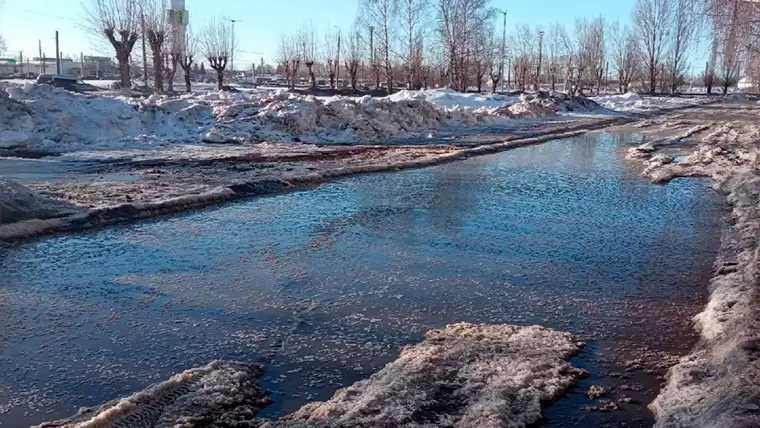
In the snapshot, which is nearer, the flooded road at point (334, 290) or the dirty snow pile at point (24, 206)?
the flooded road at point (334, 290)

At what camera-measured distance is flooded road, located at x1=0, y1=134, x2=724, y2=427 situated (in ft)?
13.3

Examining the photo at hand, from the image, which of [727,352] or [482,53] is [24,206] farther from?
[482,53]

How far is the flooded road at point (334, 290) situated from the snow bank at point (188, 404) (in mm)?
136

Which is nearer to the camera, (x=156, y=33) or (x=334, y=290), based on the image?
(x=334, y=290)

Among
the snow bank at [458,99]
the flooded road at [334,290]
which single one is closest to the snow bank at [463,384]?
the flooded road at [334,290]

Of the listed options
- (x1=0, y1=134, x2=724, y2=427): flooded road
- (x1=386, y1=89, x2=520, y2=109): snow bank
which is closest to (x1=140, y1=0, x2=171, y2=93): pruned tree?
(x1=386, y1=89, x2=520, y2=109): snow bank

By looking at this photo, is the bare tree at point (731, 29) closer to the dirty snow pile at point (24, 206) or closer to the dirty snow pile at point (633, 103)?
the dirty snow pile at point (24, 206)

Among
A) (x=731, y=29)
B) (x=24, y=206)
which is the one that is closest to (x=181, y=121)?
(x=24, y=206)

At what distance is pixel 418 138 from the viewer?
71.8 feet

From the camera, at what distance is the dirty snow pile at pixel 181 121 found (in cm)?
1891

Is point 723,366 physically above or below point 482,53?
below

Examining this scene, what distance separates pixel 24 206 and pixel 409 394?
636cm

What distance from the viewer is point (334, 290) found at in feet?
18.6

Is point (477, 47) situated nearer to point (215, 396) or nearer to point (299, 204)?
point (299, 204)
